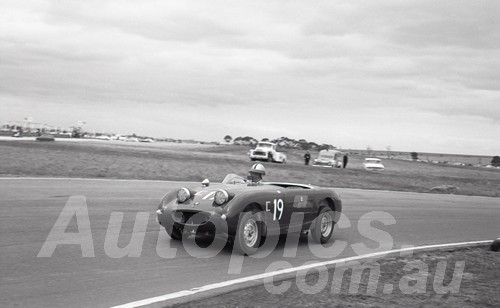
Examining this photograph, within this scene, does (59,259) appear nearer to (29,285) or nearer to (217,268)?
(29,285)

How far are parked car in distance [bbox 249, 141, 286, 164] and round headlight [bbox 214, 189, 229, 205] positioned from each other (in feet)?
125

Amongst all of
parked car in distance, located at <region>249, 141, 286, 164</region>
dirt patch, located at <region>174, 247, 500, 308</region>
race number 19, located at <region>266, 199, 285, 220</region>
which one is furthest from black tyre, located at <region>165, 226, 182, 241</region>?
parked car in distance, located at <region>249, 141, 286, 164</region>

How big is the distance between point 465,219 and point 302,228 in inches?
313

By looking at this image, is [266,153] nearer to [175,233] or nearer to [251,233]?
[175,233]

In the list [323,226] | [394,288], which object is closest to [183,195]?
[323,226]

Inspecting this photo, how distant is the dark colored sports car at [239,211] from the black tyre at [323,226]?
0.44ft

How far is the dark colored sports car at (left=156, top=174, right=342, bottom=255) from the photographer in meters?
7.48

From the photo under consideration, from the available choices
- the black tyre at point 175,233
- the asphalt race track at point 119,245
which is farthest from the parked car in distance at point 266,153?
the black tyre at point 175,233

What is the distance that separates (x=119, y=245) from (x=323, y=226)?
356cm

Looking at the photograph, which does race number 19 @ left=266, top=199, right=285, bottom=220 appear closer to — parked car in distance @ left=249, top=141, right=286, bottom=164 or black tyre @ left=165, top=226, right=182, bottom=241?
black tyre @ left=165, top=226, right=182, bottom=241

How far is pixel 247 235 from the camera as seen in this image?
7805 mm

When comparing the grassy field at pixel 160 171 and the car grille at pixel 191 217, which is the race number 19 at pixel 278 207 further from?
the grassy field at pixel 160 171

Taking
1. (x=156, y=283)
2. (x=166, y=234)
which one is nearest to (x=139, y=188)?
(x=166, y=234)

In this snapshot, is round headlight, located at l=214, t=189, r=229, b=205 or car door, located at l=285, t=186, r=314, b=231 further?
car door, located at l=285, t=186, r=314, b=231
